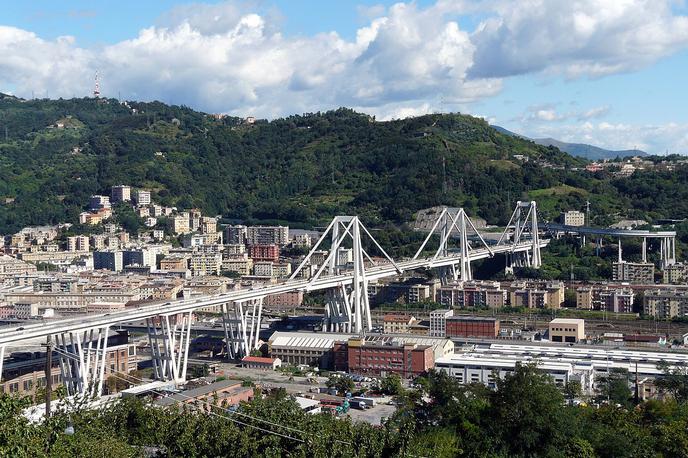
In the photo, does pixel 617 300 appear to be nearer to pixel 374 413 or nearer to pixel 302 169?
pixel 374 413

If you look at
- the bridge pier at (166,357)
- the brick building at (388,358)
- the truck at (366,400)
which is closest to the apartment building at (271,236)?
the brick building at (388,358)

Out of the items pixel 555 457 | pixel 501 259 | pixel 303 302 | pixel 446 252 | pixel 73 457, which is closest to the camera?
pixel 73 457

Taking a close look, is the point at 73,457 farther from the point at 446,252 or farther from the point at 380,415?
the point at 446,252

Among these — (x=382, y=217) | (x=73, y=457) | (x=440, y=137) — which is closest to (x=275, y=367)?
(x=73, y=457)

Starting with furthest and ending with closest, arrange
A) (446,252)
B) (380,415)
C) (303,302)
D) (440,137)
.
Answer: (440,137) → (446,252) → (303,302) → (380,415)

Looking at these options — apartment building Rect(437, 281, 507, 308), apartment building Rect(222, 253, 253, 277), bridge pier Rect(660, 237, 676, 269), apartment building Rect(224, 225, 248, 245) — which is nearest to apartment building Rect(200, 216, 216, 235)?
apartment building Rect(224, 225, 248, 245)

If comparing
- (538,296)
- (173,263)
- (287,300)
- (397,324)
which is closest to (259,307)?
(397,324)

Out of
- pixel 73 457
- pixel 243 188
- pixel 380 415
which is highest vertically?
pixel 243 188
